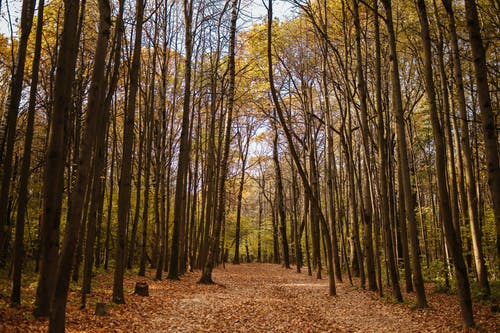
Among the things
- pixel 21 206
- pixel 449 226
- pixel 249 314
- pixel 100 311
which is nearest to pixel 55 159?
pixel 21 206

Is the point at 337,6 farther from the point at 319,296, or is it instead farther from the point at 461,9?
the point at 319,296

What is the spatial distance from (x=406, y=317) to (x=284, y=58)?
13.6 meters

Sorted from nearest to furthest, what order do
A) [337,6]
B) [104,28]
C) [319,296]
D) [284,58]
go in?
[104,28] → [319,296] → [337,6] → [284,58]

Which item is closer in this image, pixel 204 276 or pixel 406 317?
pixel 406 317

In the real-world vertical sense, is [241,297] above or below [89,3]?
below

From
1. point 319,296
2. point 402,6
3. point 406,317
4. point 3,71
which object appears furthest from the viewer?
point 3,71

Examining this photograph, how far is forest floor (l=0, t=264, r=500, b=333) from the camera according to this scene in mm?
6551

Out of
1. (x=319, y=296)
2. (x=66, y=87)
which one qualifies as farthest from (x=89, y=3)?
(x=319, y=296)

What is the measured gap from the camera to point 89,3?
40.9 ft

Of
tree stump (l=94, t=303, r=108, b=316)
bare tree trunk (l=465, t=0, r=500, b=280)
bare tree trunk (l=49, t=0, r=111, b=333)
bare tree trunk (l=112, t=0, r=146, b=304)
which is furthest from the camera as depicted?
bare tree trunk (l=112, t=0, r=146, b=304)

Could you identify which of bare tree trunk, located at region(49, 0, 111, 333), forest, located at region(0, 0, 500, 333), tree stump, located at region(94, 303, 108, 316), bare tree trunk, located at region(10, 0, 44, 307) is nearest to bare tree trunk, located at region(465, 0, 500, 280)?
forest, located at region(0, 0, 500, 333)

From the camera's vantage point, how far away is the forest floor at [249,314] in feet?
21.5

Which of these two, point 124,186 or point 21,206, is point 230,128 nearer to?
point 124,186

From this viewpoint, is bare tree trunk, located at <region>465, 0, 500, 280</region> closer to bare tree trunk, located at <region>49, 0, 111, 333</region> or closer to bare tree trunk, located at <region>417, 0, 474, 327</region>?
bare tree trunk, located at <region>417, 0, 474, 327</region>
